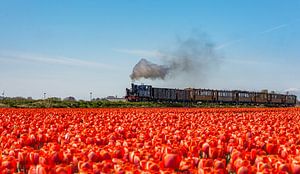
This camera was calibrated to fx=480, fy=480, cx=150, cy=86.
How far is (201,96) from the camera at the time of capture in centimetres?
6562

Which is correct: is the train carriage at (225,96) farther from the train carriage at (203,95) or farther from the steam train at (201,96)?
the train carriage at (203,95)

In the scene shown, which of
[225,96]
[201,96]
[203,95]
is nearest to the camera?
[201,96]

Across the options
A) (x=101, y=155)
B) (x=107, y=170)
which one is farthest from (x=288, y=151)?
(x=107, y=170)

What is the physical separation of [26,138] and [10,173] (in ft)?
11.9

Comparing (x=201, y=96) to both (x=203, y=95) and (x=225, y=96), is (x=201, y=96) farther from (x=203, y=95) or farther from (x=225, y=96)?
(x=225, y=96)

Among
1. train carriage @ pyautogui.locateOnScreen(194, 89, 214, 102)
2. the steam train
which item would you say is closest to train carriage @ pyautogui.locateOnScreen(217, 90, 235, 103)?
the steam train

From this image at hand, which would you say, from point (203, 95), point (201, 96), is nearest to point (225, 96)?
point (203, 95)

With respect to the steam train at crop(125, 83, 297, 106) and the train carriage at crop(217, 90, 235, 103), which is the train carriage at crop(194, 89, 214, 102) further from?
the train carriage at crop(217, 90, 235, 103)

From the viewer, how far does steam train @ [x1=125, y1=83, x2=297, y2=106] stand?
60.1 meters

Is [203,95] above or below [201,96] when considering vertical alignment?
above

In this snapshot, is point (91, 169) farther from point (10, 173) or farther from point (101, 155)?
point (101, 155)

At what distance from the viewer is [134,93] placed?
60.1m

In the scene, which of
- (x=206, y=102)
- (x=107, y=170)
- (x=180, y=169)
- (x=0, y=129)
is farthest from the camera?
(x=206, y=102)

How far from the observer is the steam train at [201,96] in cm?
6012
